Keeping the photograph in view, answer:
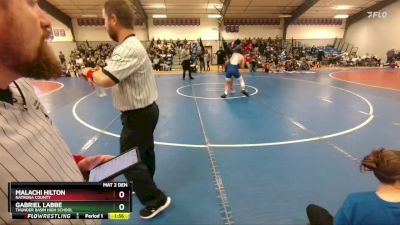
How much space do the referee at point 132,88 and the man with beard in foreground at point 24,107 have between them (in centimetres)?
132

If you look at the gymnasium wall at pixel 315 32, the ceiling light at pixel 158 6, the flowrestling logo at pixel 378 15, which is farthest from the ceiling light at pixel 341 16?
the ceiling light at pixel 158 6

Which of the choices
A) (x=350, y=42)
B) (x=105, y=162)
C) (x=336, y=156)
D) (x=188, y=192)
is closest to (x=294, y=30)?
(x=350, y=42)

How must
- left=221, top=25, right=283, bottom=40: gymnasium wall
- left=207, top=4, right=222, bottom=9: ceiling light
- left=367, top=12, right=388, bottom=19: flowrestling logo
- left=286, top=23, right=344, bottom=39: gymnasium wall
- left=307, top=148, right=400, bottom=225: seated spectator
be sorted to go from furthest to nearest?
left=286, top=23, right=344, bottom=39: gymnasium wall, left=221, top=25, right=283, bottom=40: gymnasium wall, left=367, top=12, right=388, bottom=19: flowrestling logo, left=207, top=4, right=222, bottom=9: ceiling light, left=307, top=148, right=400, bottom=225: seated spectator

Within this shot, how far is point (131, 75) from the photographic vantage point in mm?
2832

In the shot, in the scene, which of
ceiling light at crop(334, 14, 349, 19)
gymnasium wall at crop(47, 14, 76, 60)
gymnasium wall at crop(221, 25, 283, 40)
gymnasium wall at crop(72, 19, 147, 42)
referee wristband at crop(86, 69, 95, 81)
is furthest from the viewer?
ceiling light at crop(334, 14, 349, 19)

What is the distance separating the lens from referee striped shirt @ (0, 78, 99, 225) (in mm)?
919

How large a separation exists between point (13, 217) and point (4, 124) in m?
0.35

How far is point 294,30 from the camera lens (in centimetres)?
2736

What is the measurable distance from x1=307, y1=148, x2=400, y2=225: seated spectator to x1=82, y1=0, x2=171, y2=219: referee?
1.87 meters

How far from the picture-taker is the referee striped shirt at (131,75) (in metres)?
2.62

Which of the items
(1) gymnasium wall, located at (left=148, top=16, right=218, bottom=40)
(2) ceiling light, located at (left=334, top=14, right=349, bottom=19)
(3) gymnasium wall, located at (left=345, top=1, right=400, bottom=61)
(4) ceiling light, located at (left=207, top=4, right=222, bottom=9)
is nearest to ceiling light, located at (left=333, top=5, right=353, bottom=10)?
(2) ceiling light, located at (left=334, top=14, right=349, bottom=19)
